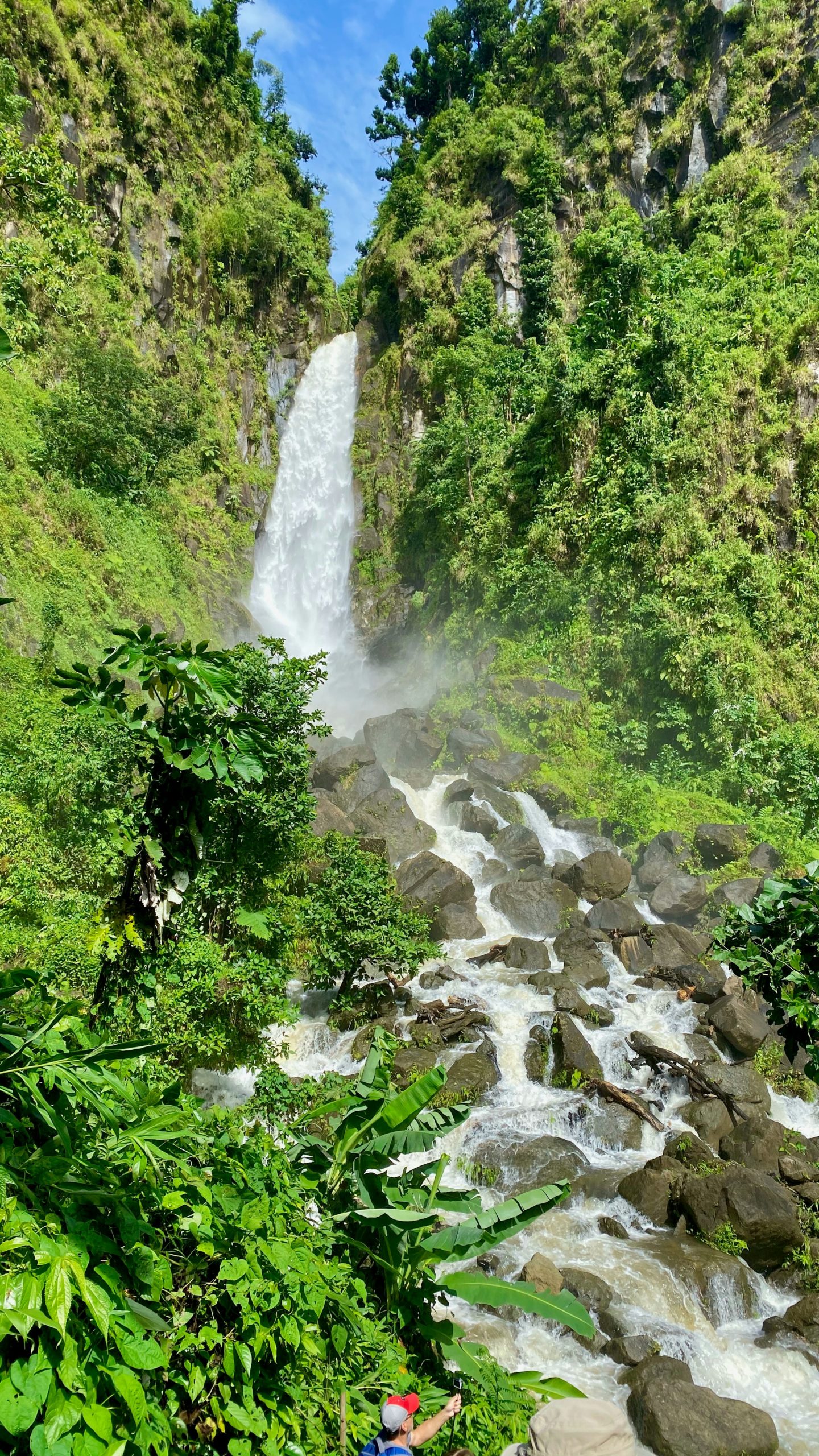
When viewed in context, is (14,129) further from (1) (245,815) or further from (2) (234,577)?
(2) (234,577)

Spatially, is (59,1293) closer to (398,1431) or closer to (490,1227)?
(398,1431)

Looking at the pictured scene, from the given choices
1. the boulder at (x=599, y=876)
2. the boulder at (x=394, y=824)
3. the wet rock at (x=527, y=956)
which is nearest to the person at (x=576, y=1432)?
the wet rock at (x=527, y=956)

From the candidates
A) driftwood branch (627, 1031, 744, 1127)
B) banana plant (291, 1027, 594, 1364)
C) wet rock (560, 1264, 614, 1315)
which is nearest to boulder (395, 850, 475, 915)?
driftwood branch (627, 1031, 744, 1127)

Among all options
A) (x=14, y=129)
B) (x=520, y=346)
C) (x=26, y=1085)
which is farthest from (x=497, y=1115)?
(x=520, y=346)

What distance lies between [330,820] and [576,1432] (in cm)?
1248

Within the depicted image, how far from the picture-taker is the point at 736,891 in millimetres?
14438

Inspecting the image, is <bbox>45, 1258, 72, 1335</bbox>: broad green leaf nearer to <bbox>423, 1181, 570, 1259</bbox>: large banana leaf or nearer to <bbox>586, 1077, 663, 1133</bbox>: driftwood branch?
<bbox>423, 1181, 570, 1259</bbox>: large banana leaf

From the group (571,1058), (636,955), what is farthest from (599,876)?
(571,1058)

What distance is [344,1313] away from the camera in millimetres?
2936

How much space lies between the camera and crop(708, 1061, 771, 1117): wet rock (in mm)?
10062

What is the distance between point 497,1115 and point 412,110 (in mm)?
44225

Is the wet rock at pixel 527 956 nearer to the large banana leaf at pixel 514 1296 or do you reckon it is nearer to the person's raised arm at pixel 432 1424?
the large banana leaf at pixel 514 1296

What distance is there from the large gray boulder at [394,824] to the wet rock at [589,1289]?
363 inches

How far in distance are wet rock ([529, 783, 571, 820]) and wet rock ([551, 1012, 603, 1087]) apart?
7.65 meters
